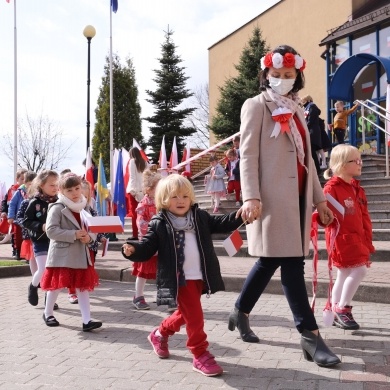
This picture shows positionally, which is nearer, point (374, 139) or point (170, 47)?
point (374, 139)

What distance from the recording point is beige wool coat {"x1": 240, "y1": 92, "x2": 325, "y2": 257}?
3766mm

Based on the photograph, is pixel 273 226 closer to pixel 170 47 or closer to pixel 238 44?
pixel 238 44

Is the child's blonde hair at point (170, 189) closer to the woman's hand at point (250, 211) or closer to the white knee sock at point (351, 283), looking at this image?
the woman's hand at point (250, 211)

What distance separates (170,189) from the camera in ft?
12.2

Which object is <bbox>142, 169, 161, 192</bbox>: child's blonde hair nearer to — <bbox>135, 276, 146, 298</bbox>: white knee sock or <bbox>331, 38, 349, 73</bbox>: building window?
<bbox>135, 276, 146, 298</bbox>: white knee sock

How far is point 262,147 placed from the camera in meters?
3.88

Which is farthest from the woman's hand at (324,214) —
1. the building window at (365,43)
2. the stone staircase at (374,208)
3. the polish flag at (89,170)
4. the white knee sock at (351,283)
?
the building window at (365,43)

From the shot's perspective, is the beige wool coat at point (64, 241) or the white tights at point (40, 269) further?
the white tights at point (40, 269)

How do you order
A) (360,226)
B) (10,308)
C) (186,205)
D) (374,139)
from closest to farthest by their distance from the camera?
(186,205)
(360,226)
(10,308)
(374,139)

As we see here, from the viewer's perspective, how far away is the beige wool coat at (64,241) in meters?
4.99

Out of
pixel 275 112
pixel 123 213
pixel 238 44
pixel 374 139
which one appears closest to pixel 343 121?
pixel 374 139

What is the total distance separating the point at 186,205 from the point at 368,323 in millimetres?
2153

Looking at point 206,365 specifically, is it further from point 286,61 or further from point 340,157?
point 340,157

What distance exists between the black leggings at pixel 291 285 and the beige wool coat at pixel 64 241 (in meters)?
1.72
